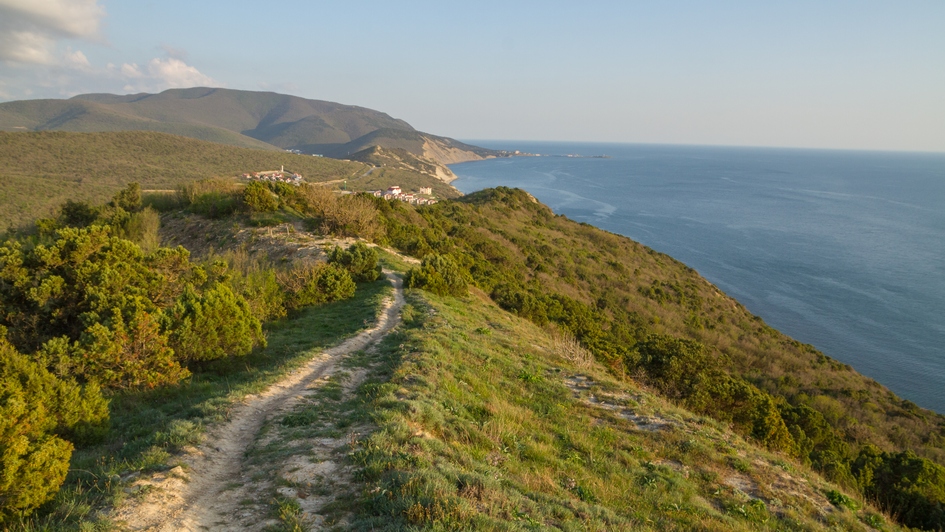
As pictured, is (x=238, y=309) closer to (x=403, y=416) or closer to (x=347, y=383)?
(x=347, y=383)

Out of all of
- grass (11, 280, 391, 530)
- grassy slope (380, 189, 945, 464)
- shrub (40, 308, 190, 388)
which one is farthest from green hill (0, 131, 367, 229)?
shrub (40, 308, 190, 388)

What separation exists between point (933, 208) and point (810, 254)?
6814 centimetres

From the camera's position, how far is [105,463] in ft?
18.4

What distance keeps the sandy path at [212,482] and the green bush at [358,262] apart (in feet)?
36.5

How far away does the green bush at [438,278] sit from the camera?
760 inches

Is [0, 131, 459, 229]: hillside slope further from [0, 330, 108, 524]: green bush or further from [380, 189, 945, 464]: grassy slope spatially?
[0, 330, 108, 524]: green bush

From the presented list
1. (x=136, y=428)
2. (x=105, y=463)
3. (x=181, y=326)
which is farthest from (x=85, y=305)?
(x=105, y=463)

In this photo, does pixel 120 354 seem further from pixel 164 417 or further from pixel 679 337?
pixel 679 337

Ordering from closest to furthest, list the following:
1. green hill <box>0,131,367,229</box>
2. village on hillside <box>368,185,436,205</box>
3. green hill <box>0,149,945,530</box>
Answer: green hill <box>0,149,945,530</box>, green hill <box>0,131,367,229</box>, village on hillside <box>368,185,436,205</box>

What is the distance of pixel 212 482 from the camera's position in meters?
5.40

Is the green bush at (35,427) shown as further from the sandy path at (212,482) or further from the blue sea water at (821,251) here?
the blue sea water at (821,251)

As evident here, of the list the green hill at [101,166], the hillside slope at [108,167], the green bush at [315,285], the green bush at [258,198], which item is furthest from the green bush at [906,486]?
the green hill at [101,166]

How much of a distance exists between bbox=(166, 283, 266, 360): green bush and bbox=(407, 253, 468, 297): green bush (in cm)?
860

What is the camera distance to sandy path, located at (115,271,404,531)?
175 inches
